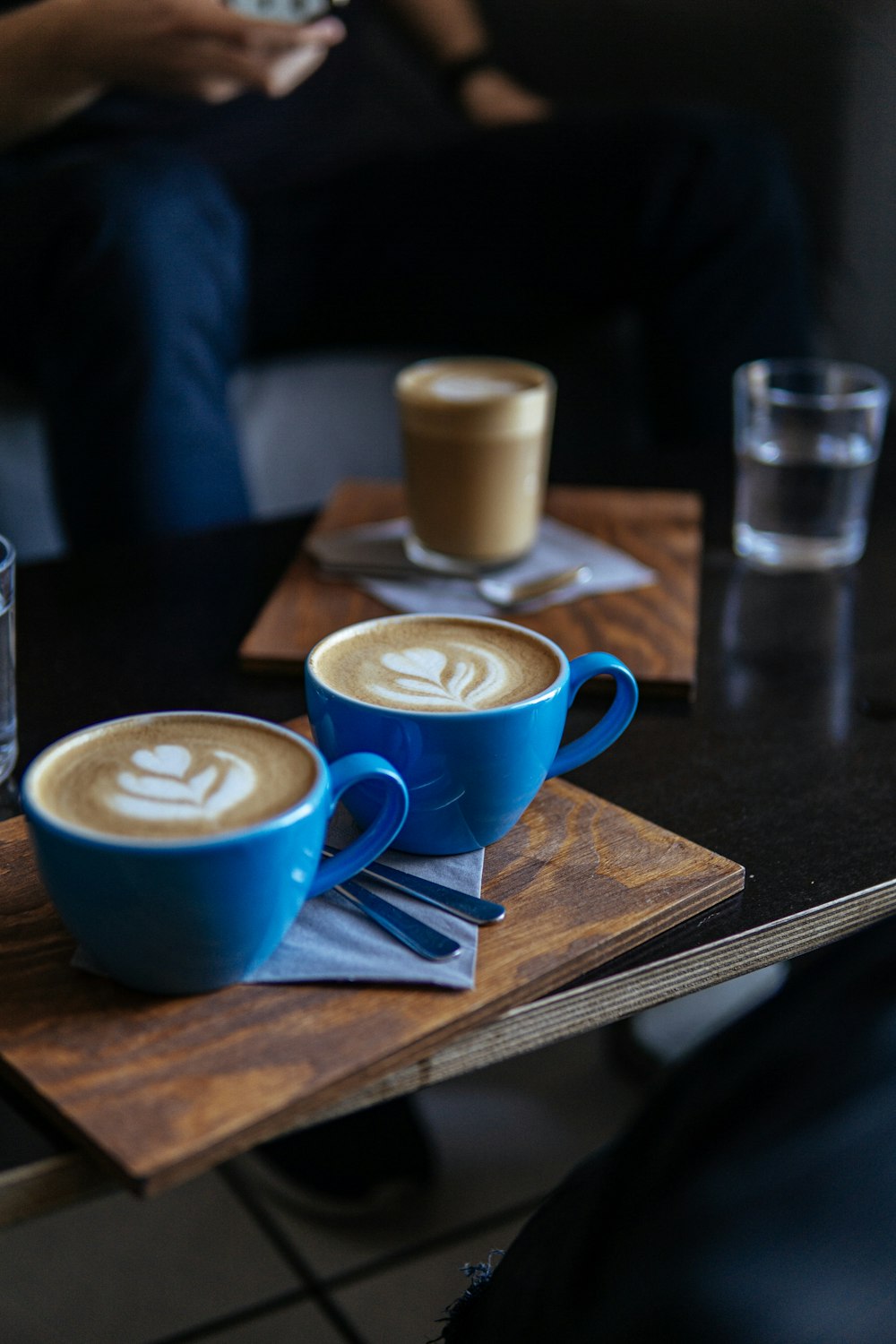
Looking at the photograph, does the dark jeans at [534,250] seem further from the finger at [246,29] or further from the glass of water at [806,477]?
the glass of water at [806,477]

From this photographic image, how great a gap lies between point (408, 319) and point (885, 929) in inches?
59.8

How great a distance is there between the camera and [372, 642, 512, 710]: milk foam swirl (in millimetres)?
487

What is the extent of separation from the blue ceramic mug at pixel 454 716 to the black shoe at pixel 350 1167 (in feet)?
1.72

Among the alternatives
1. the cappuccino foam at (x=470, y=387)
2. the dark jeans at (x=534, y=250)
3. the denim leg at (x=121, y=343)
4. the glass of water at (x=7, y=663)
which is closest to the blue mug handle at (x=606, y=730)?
the glass of water at (x=7, y=663)

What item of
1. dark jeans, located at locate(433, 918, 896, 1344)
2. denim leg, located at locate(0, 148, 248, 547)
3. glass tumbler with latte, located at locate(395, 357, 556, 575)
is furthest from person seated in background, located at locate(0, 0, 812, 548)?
dark jeans, located at locate(433, 918, 896, 1344)

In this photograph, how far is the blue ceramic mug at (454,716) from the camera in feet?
1.55

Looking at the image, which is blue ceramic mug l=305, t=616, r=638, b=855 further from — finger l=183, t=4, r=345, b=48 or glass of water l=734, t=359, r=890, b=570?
finger l=183, t=4, r=345, b=48

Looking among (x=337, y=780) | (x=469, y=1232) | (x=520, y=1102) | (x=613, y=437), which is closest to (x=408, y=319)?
(x=613, y=437)

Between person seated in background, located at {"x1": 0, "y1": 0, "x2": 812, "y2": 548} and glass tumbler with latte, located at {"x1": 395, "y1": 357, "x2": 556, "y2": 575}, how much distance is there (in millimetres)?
280

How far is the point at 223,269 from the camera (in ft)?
4.45

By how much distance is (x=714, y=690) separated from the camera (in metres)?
0.72

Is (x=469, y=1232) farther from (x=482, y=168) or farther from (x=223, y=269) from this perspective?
(x=482, y=168)

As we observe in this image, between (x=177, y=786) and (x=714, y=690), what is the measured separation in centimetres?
38

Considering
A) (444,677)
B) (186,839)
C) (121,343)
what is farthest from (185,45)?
(186,839)
